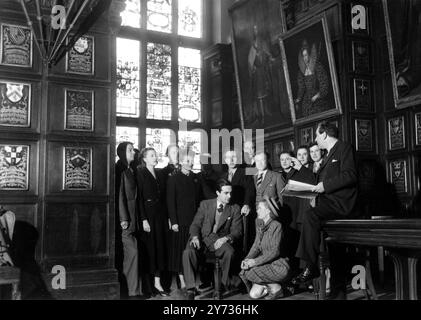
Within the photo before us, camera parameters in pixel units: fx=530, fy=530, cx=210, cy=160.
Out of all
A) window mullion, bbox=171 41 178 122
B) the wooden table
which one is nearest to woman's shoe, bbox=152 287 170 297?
the wooden table

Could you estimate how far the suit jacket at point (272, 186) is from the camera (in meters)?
6.70

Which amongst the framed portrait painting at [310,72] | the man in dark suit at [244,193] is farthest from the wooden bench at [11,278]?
the framed portrait painting at [310,72]

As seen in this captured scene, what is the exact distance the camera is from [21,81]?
20.3 feet

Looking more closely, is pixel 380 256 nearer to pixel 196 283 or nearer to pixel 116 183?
pixel 196 283

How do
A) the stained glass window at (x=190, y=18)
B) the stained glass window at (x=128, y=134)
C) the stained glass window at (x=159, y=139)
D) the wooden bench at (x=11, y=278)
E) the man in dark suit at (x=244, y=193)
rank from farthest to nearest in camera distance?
the stained glass window at (x=190, y=18) < the stained glass window at (x=159, y=139) < the stained glass window at (x=128, y=134) < the man in dark suit at (x=244, y=193) < the wooden bench at (x=11, y=278)

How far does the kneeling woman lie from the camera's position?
6.02m

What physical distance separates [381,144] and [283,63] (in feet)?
7.41

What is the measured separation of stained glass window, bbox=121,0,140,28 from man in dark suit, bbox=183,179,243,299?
641cm

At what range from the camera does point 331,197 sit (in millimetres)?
5012

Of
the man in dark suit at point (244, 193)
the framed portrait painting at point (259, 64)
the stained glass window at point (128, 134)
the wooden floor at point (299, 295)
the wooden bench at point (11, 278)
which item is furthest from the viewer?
the stained glass window at point (128, 134)

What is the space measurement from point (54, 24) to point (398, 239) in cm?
452

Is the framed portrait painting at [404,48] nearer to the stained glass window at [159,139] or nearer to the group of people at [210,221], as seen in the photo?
the group of people at [210,221]

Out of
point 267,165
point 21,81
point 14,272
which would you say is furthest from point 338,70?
point 14,272

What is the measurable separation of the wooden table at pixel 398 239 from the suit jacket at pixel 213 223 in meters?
2.30
